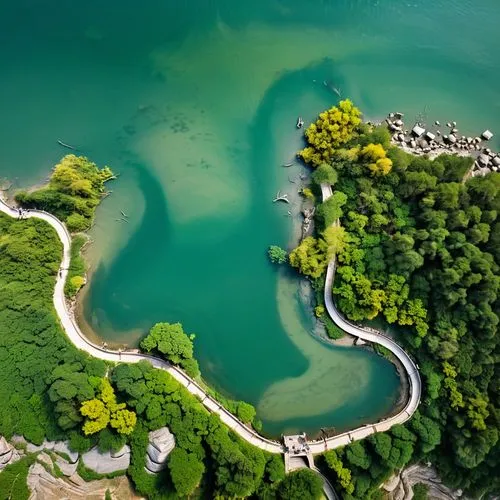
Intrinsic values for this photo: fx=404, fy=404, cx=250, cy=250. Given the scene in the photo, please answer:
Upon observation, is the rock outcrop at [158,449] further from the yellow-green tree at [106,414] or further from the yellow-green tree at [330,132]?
the yellow-green tree at [330,132]

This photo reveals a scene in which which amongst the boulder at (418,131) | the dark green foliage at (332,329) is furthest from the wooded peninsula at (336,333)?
the boulder at (418,131)

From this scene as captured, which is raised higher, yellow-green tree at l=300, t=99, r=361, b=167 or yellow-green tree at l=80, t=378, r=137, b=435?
yellow-green tree at l=300, t=99, r=361, b=167

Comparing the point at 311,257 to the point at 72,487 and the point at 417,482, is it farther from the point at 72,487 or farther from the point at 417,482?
the point at 72,487

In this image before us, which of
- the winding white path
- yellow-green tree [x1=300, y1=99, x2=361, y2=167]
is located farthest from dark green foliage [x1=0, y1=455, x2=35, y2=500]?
yellow-green tree [x1=300, y1=99, x2=361, y2=167]

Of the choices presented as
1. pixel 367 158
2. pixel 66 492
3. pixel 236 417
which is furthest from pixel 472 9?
pixel 66 492

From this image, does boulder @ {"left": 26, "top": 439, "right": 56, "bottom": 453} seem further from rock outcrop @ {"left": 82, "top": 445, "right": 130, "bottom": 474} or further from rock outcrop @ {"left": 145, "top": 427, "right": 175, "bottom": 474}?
rock outcrop @ {"left": 145, "top": 427, "right": 175, "bottom": 474}

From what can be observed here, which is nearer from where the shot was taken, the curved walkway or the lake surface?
the curved walkway
